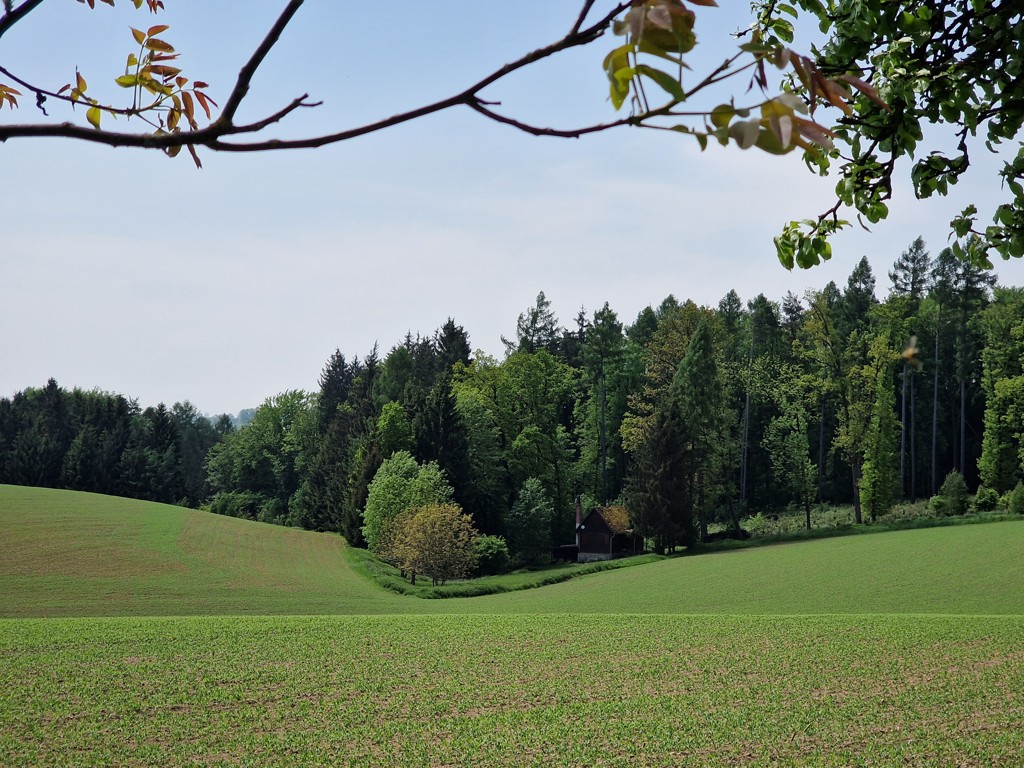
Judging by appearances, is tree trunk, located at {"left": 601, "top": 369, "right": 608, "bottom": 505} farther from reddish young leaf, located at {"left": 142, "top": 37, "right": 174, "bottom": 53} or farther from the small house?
reddish young leaf, located at {"left": 142, "top": 37, "right": 174, "bottom": 53}

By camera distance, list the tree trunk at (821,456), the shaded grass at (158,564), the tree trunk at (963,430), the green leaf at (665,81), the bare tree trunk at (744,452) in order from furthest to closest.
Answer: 1. the tree trunk at (821,456)
2. the bare tree trunk at (744,452)
3. the tree trunk at (963,430)
4. the shaded grass at (158,564)
5. the green leaf at (665,81)

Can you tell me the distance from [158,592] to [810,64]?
3044 centimetres

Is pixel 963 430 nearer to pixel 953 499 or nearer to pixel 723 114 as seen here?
pixel 953 499

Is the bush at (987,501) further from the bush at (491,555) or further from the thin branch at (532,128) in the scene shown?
the thin branch at (532,128)

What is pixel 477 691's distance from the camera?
39.3 feet

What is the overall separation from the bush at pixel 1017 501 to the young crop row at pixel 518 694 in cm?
2541

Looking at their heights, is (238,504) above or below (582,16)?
below

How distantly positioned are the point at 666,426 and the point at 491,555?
390 inches

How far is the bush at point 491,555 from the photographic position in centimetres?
3838

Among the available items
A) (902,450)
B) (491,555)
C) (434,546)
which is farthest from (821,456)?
(434,546)

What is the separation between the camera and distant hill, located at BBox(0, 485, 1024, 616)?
2448 cm

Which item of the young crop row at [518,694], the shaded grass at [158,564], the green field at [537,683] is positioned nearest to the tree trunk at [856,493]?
the green field at [537,683]

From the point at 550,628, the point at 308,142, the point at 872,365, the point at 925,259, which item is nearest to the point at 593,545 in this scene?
the point at 872,365

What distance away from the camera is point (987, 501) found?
42031mm
